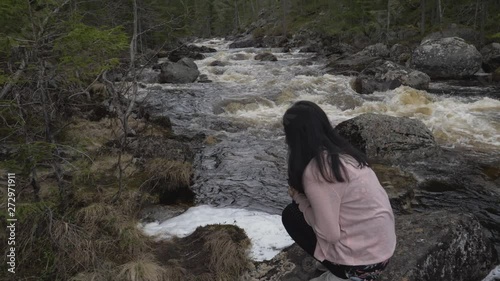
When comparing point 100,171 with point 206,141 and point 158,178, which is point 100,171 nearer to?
point 158,178

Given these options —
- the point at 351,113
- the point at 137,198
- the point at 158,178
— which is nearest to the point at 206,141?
the point at 158,178

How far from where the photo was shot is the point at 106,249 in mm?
4676

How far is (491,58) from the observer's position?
62.9 ft

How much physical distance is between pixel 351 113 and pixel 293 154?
10.9 metres

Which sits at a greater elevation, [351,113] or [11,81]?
[11,81]

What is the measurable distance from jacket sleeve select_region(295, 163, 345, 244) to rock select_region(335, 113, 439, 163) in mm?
6467

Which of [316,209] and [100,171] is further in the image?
[100,171]

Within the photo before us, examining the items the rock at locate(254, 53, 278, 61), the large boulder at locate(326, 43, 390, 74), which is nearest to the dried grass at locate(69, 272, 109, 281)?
the large boulder at locate(326, 43, 390, 74)

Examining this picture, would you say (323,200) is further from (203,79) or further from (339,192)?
(203,79)

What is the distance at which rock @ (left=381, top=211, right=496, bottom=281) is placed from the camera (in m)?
3.82

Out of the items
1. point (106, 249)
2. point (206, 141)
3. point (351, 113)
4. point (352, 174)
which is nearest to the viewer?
point (352, 174)

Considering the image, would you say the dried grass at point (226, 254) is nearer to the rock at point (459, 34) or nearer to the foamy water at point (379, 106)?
the foamy water at point (379, 106)

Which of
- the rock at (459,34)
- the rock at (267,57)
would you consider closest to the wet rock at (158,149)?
the rock at (267,57)

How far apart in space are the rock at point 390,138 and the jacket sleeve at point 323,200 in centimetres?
647
